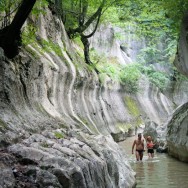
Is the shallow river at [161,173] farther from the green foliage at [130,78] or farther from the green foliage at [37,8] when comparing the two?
the green foliage at [130,78]

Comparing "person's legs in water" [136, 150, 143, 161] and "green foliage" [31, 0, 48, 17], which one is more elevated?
Answer: "green foliage" [31, 0, 48, 17]

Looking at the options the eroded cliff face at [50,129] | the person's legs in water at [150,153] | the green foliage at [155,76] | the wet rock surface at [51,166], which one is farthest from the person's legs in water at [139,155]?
the green foliage at [155,76]

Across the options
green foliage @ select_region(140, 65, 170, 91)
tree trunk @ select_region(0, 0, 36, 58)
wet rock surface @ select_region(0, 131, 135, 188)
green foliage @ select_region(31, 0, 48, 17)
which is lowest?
wet rock surface @ select_region(0, 131, 135, 188)

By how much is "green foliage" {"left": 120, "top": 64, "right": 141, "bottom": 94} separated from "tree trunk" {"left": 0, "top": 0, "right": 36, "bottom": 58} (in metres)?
25.4

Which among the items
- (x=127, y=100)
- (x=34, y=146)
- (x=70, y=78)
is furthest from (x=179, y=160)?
(x=127, y=100)

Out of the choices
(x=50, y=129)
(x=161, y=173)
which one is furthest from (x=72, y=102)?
(x=50, y=129)

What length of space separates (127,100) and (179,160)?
1929cm

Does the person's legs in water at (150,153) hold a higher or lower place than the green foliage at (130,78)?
lower

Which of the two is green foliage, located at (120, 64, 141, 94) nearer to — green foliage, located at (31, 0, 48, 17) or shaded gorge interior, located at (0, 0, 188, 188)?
shaded gorge interior, located at (0, 0, 188, 188)

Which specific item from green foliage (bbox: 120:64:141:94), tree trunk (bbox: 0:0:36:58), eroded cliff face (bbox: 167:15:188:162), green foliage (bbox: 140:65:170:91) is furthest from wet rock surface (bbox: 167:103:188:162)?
green foliage (bbox: 140:65:170:91)

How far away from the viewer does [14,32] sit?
1031 cm

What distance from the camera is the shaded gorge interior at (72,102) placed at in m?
6.43

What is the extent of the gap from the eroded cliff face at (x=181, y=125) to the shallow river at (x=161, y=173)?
1.74ft

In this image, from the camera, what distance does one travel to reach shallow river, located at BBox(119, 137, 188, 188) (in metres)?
11.8
